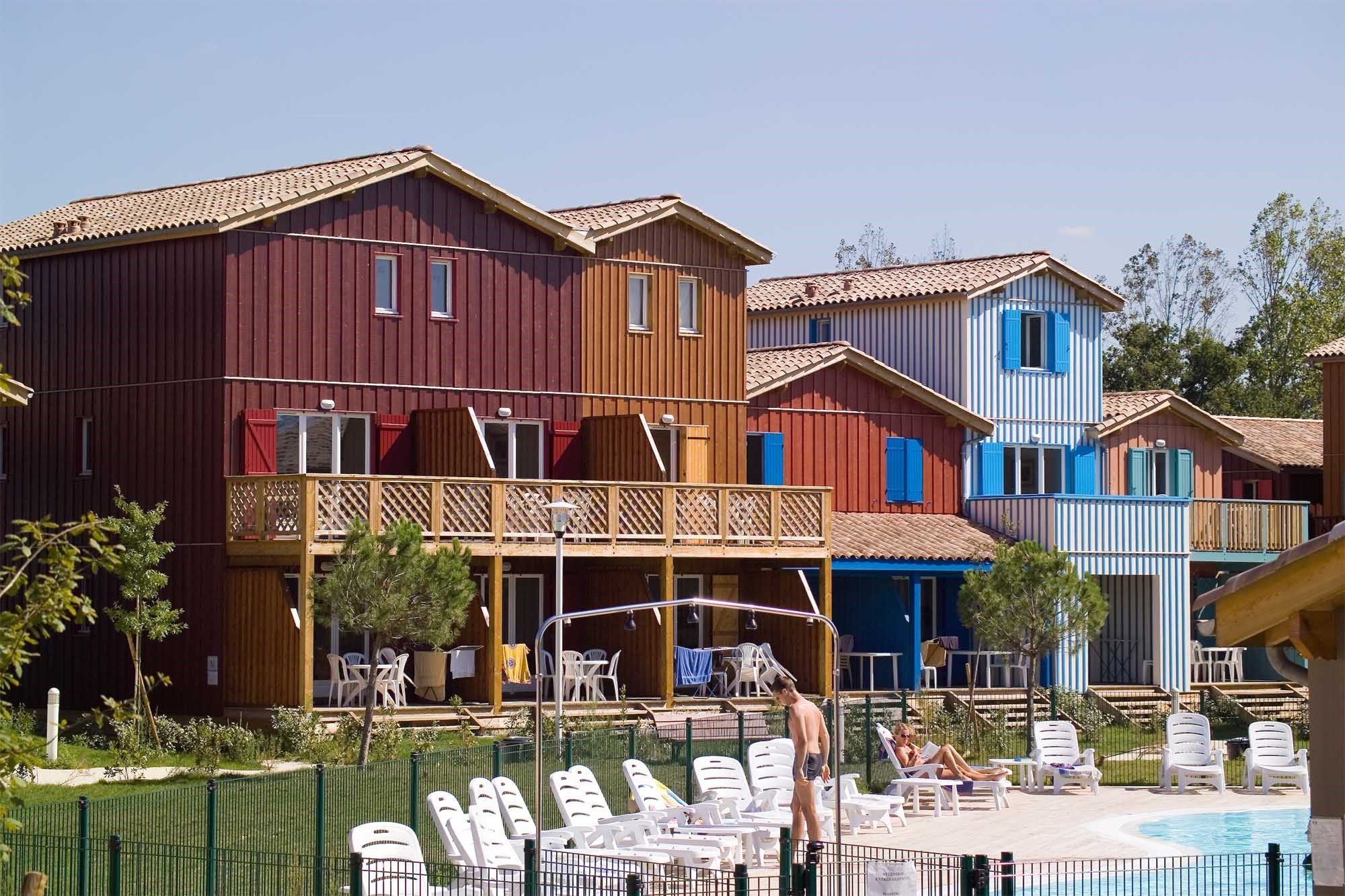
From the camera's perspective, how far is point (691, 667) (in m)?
33.6

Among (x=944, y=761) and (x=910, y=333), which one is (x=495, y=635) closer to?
(x=944, y=761)

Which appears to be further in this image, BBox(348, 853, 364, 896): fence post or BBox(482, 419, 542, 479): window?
BBox(482, 419, 542, 479): window

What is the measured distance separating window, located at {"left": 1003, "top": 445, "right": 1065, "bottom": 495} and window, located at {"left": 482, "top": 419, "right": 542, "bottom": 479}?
37.9ft

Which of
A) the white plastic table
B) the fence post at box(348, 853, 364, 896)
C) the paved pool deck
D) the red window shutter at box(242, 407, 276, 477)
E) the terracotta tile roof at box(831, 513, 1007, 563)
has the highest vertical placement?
the red window shutter at box(242, 407, 276, 477)

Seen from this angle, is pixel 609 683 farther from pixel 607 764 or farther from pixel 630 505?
pixel 607 764

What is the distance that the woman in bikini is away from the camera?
25797 millimetres

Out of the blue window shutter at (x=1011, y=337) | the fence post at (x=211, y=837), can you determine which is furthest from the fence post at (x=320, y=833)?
the blue window shutter at (x=1011, y=337)

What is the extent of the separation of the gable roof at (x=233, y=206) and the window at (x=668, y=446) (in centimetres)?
328

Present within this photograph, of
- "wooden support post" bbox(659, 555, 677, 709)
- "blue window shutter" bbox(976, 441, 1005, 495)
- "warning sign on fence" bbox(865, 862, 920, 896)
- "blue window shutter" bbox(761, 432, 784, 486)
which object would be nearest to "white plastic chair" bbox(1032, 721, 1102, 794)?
"wooden support post" bbox(659, 555, 677, 709)

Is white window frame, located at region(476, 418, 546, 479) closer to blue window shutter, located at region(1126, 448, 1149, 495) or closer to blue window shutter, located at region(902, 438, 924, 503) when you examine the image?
blue window shutter, located at region(902, 438, 924, 503)

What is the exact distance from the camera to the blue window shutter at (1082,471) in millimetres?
42938

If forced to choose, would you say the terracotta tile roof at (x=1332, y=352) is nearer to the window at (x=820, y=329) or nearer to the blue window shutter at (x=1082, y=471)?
the blue window shutter at (x=1082, y=471)

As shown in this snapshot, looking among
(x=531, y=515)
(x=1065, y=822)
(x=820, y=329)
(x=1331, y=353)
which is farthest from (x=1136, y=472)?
(x=1065, y=822)

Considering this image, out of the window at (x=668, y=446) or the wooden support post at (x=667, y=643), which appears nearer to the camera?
the wooden support post at (x=667, y=643)
